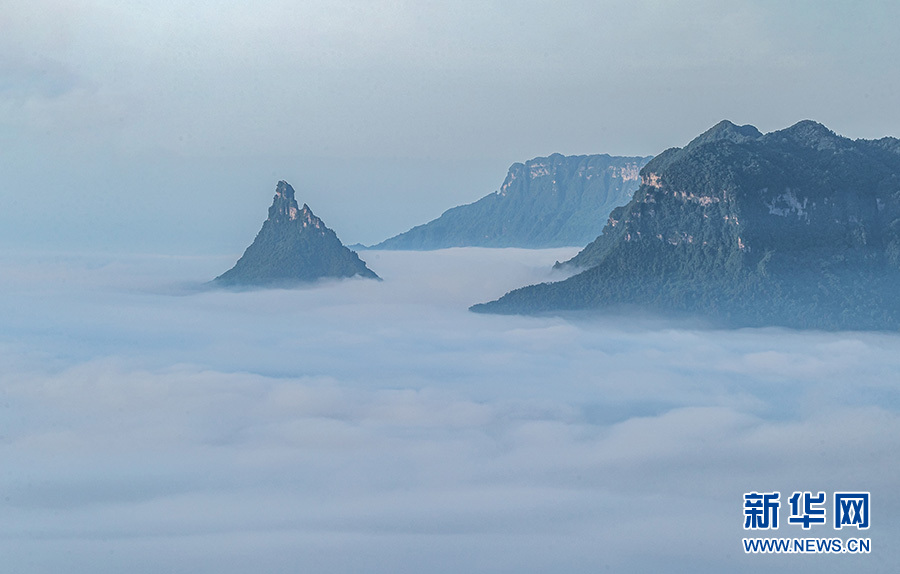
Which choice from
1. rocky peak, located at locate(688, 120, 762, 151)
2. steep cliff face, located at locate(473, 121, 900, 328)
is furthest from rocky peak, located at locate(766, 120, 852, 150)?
rocky peak, located at locate(688, 120, 762, 151)

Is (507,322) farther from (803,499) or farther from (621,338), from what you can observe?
(803,499)

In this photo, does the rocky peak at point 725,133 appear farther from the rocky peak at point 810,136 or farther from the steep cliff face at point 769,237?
the steep cliff face at point 769,237

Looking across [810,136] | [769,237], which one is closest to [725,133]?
[810,136]

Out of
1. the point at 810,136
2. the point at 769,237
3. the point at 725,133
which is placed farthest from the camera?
the point at 725,133

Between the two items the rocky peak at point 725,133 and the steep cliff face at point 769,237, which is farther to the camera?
the rocky peak at point 725,133

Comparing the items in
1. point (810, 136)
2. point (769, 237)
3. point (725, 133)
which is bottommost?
point (769, 237)

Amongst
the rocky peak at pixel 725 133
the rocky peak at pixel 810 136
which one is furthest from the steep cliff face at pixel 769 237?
the rocky peak at pixel 725 133

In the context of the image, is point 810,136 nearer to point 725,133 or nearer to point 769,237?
point 725,133

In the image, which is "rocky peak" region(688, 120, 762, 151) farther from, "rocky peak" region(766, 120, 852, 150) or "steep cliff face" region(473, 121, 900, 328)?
"steep cliff face" region(473, 121, 900, 328)

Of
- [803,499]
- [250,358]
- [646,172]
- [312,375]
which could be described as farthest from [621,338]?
[803,499]
